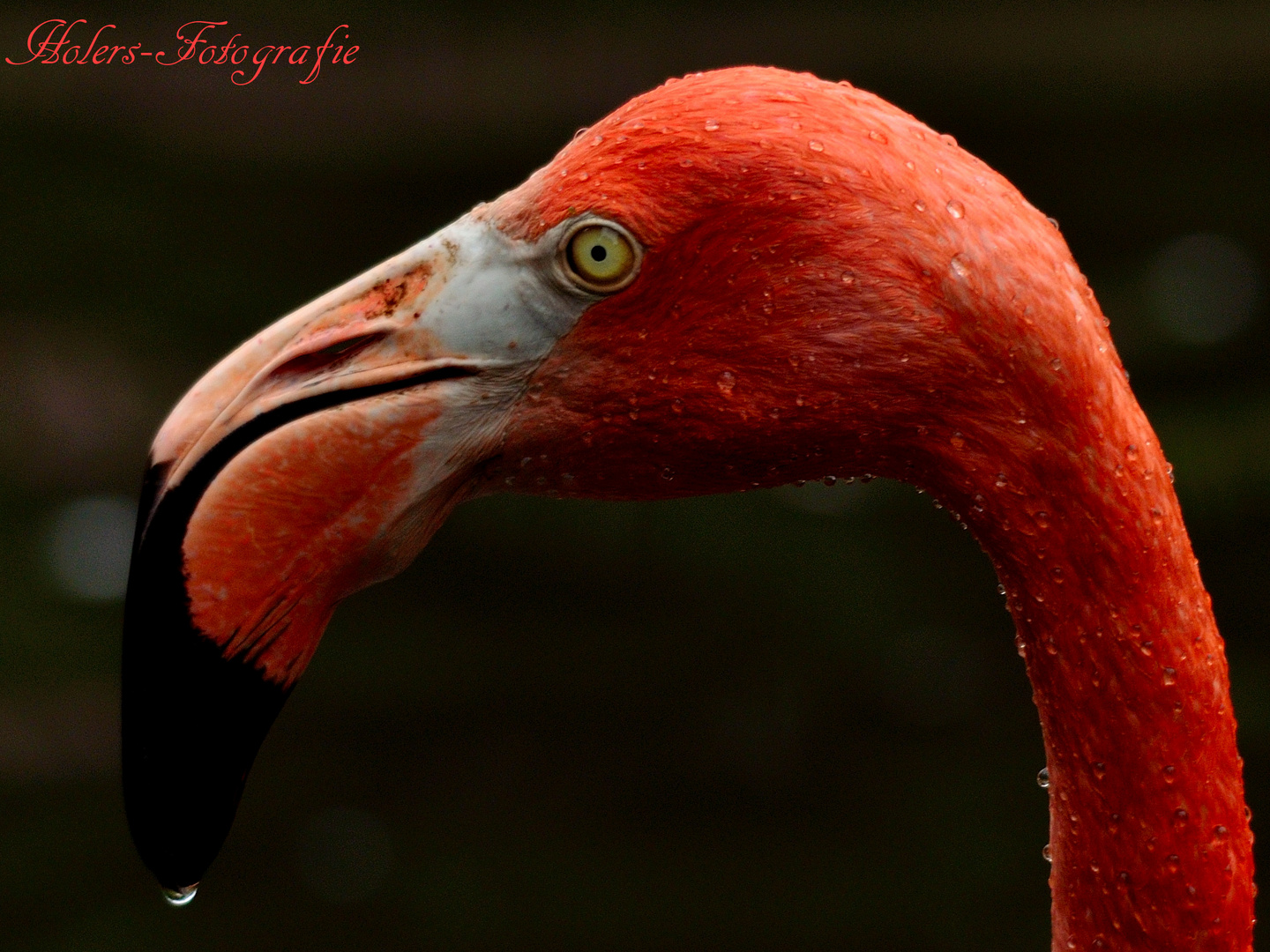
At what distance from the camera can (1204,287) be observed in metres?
3.35

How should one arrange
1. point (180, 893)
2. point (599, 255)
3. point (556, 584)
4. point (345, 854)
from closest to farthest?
point (599, 255) < point (180, 893) < point (556, 584) < point (345, 854)

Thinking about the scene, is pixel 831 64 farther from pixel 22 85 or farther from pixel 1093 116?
pixel 22 85

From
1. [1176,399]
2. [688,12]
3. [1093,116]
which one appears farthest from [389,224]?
[1176,399]

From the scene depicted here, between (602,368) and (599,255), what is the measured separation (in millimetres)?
101

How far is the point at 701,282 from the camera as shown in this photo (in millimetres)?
1077

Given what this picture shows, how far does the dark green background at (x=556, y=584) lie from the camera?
10.7ft

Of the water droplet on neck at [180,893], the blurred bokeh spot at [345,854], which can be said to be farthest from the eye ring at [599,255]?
the blurred bokeh spot at [345,854]

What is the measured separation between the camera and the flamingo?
1.05m

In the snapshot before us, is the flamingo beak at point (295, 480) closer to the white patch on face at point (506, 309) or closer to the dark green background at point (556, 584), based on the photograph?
the white patch on face at point (506, 309)

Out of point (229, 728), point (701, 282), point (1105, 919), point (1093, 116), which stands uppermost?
point (1093, 116)

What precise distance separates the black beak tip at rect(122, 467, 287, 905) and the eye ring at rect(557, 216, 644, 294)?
15.4 inches

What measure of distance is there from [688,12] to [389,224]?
0.96m

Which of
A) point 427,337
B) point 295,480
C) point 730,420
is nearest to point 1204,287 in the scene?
point 730,420

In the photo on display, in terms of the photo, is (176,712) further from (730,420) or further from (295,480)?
(730,420)
